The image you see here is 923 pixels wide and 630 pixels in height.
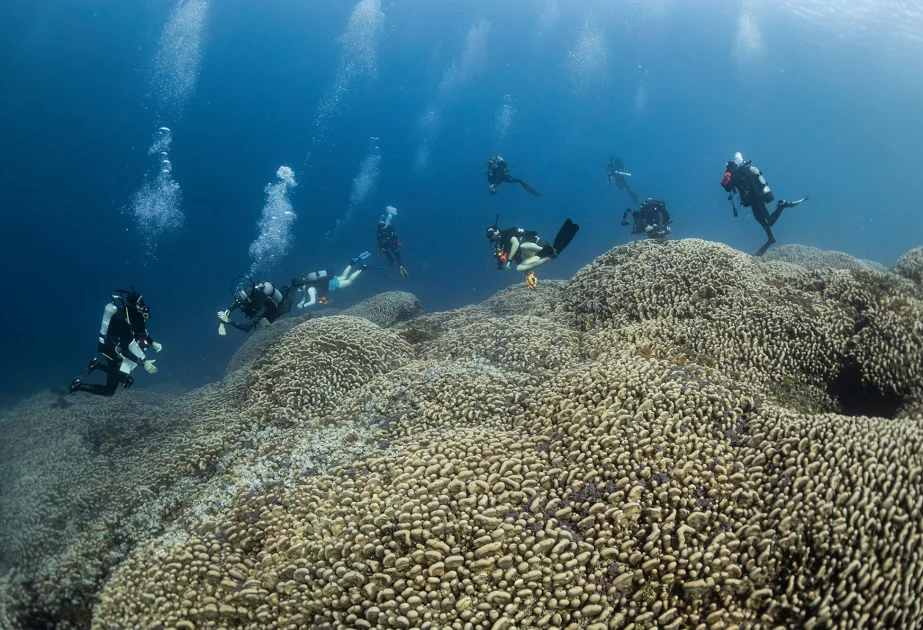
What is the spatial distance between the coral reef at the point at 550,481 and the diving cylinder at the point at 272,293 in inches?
162

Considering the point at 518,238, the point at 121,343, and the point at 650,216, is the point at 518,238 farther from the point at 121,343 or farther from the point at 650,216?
the point at 650,216

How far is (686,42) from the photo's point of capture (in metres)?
93.5

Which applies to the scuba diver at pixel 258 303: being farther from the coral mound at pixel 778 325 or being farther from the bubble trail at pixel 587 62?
the bubble trail at pixel 587 62

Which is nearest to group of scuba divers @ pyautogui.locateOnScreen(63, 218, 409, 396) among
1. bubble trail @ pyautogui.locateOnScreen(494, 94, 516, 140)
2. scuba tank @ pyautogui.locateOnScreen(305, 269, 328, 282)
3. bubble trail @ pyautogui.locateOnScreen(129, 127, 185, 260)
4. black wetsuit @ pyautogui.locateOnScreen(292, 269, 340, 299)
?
black wetsuit @ pyautogui.locateOnScreen(292, 269, 340, 299)

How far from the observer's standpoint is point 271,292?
10.5 metres

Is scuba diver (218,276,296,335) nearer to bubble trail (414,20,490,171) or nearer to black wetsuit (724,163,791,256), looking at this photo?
black wetsuit (724,163,791,256)

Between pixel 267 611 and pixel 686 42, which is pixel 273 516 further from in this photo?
pixel 686 42

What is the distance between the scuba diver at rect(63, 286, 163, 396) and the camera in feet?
29.6

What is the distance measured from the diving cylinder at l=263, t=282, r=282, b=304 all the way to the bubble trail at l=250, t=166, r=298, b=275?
35262mm

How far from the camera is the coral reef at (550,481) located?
116 inches

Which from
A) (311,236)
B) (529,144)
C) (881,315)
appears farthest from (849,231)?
(881,315)

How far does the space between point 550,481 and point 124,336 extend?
9.39 m

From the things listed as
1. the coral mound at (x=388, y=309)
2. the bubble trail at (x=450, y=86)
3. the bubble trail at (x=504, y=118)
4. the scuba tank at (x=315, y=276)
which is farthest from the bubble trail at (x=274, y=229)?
the bubble trail at (x=504, y=118)

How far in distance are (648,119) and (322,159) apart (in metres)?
94.3
